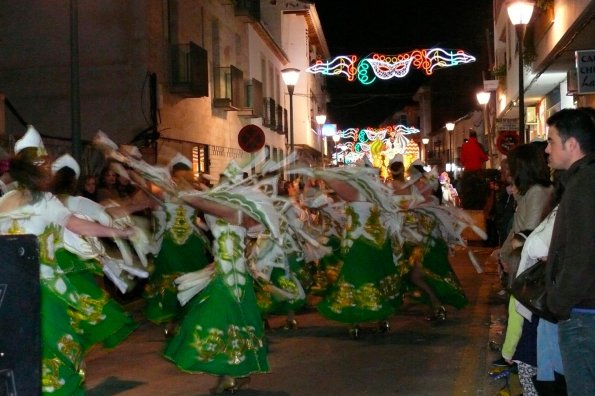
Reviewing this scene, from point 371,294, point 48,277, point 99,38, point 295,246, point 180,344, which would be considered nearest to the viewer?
point 48,277

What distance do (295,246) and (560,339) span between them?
6.98 metres

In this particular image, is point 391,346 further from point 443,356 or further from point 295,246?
point 295,246

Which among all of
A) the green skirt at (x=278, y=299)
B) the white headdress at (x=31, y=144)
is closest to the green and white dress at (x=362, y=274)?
the green skirt at (x=278, y=299)

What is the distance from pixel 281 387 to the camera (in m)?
7.45

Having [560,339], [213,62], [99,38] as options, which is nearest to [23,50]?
[99,38]

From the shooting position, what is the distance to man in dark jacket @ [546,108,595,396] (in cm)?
Result: 357

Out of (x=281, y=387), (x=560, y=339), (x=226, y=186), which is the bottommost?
(x=281, y=387)

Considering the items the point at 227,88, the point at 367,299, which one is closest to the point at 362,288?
the point at 367,299

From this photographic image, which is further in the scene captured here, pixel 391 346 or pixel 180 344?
pixel 391 346

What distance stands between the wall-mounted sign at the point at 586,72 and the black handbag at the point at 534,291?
7.74 metres

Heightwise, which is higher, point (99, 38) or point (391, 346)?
point (99, 38)

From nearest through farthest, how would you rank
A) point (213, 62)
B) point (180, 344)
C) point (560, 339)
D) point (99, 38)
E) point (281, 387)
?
point (560, 339) → point (180, 344) → point (281, 387) → point (99, 38) → point (213, 62)

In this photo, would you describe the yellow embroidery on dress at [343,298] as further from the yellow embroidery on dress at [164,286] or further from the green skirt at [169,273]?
the yellow embroidery on dress at [164,286]

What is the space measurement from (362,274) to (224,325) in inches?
117
